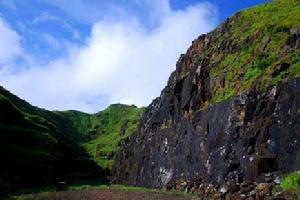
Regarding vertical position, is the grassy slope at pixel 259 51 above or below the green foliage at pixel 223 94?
above

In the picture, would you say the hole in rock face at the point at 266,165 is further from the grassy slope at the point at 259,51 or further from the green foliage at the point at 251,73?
the green foliage at the point at 251,73

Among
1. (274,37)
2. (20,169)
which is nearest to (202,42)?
(274,37)

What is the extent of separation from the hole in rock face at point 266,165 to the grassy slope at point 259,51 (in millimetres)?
8011

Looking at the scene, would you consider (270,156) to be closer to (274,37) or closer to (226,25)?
(274,37)

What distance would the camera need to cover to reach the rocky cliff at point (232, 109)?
4012 centimetres

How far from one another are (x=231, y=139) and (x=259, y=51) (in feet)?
45.4

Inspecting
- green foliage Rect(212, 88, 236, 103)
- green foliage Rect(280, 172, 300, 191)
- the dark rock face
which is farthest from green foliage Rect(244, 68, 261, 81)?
green foliage Rect(280, 172, 300, 191)

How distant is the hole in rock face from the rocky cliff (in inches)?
3.0

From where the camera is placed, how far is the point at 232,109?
157 feet

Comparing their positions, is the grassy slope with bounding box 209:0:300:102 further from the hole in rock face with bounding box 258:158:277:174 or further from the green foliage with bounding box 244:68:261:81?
the hole in rock face with bounding box 258:158:277:174

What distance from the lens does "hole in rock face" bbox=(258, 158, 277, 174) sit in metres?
38.5

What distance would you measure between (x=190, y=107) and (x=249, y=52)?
11330 mm

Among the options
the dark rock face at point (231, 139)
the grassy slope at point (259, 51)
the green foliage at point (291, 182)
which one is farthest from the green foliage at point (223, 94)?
the green foliage at point (291, 182)

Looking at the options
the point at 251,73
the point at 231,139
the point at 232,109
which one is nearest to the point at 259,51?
the point at 251,73
